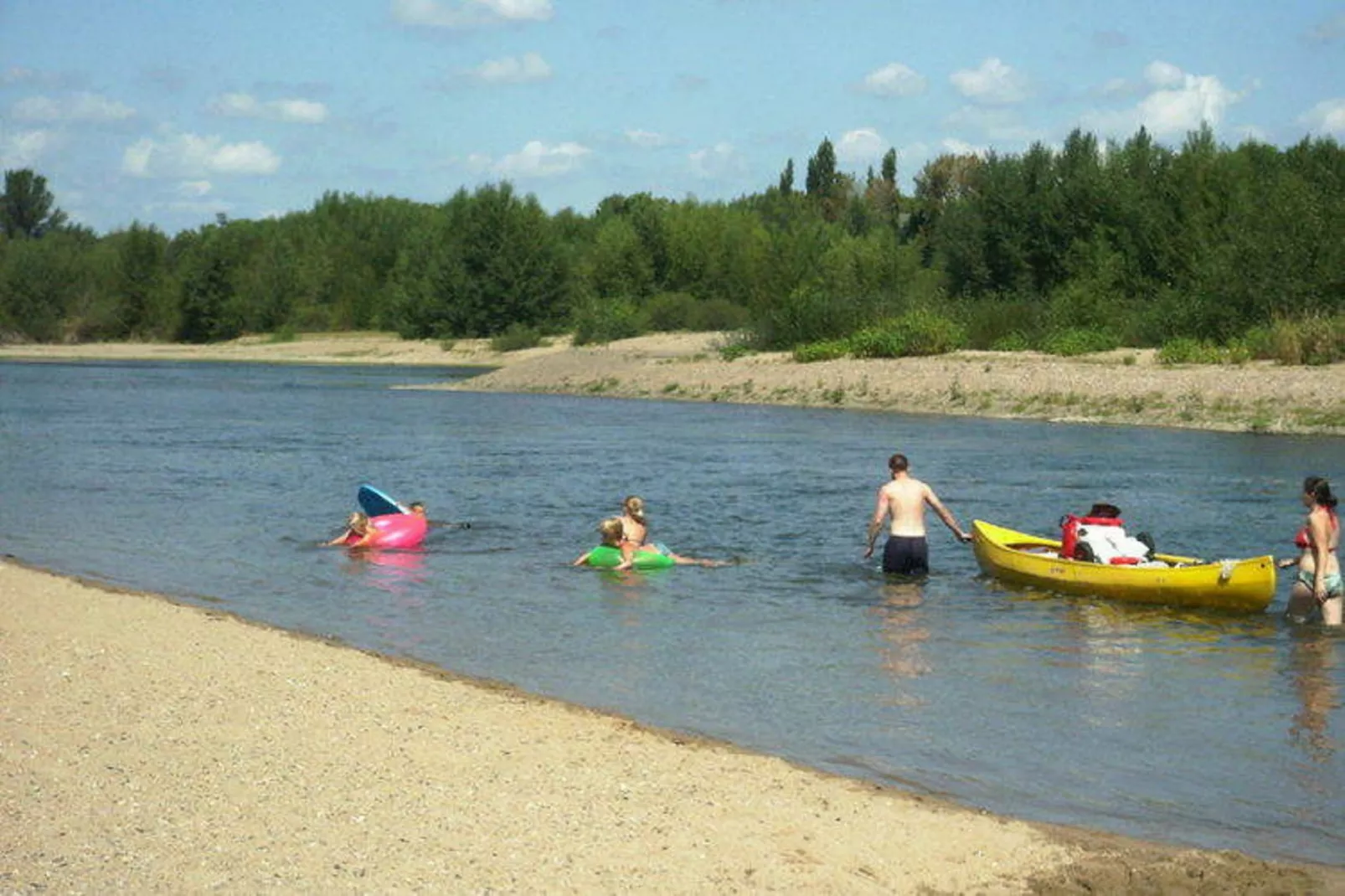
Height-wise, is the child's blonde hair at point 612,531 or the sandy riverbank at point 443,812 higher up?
the child's blonde hair at point 612,531

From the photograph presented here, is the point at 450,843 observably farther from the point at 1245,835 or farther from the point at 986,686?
the point at 986,686

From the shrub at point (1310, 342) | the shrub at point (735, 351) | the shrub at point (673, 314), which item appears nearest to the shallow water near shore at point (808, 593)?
the shrub at point (1310, 342)

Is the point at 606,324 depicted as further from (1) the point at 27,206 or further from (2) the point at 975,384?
(1) the point at 27,206

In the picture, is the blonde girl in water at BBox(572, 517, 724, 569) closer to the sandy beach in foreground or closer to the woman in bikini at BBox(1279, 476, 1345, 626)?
the sandy beach in foreground

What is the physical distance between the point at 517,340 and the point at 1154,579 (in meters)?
70.4

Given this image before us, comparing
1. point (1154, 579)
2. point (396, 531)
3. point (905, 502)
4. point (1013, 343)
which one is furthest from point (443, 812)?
point (1013, 343)

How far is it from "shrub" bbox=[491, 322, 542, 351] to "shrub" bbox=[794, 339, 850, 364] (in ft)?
93.5

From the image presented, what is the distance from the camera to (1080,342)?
52.7 m

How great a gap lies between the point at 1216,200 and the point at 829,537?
4070 centimetres

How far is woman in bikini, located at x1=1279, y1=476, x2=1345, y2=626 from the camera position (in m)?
15.6

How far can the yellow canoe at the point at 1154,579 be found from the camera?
666 inches

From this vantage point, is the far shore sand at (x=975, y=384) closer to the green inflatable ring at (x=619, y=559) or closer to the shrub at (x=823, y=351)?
the shrub at (x=823, y=351)

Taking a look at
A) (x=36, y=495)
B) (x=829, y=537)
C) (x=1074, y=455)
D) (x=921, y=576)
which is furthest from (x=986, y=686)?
(x=1074, y=455)

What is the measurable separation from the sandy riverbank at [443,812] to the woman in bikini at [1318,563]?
7103mm
